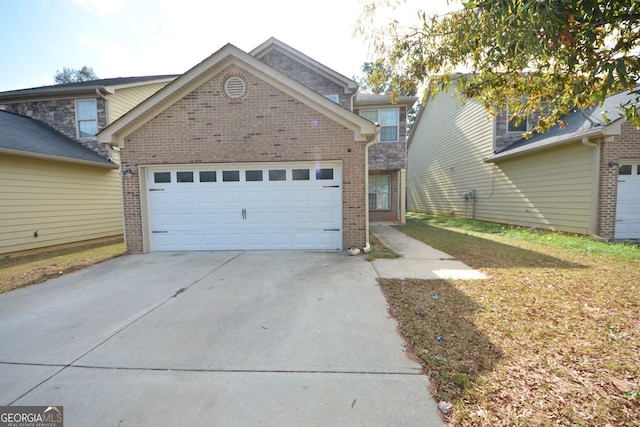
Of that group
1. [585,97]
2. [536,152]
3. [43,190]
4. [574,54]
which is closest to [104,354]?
[574,54]

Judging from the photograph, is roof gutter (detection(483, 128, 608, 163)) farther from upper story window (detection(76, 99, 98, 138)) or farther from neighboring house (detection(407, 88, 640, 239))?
upper story window (detection(76, 99, 98, 138))

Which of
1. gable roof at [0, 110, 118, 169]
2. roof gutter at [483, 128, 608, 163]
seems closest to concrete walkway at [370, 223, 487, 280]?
roof gutter at [483, 128, 608, 163]

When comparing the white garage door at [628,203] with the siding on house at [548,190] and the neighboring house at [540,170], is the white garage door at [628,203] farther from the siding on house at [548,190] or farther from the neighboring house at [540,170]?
the siding on house at [548,190]

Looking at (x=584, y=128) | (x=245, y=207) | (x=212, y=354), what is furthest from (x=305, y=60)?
(x=212, y=354)

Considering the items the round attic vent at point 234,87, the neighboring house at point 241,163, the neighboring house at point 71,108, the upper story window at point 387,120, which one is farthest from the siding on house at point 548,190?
the neighboring house at point 71,108

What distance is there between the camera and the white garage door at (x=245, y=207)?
7.40 metres

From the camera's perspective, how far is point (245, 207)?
759 centimetres

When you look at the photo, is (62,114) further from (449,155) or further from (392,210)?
(449,155)

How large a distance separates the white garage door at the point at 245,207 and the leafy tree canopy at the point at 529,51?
342 centimetres

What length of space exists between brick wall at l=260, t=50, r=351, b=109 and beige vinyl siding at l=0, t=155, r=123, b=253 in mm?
8151

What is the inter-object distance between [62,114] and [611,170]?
19.6 metres

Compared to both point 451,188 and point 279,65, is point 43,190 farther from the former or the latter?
point 451,188

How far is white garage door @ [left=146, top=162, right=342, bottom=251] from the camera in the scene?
7398 millimetres
